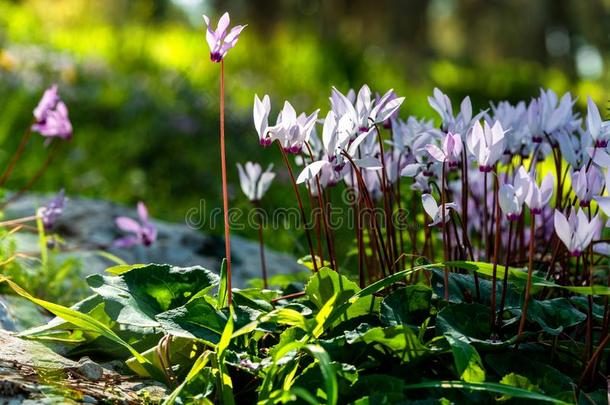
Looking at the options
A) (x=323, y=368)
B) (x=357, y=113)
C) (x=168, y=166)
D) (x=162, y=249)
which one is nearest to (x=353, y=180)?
(x=357, y=113)

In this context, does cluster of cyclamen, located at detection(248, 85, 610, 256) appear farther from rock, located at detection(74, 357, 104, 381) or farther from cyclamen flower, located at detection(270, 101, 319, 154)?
rock, located at detection(74, 357, 104, 381)

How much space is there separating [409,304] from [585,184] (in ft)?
1.68

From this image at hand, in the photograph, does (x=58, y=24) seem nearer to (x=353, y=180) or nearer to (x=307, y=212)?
(x=307, y=212)

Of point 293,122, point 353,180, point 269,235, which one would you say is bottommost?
point 269,235

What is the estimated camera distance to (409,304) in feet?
6.27

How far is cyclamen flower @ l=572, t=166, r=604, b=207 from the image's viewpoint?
5.87 feet

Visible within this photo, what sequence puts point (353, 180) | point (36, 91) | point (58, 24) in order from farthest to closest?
point (58, 24), point (36, 91), point (353, 180)

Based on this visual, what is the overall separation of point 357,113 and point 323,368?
0.70 meters

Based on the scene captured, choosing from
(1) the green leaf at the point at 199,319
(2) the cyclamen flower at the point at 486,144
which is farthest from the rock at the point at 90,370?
(2) the cyclamen flower at the point at 486,144

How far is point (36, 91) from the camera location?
7.06 metres

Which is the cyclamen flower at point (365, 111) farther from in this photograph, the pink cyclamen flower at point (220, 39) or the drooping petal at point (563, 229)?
the drooping petal at point (563, 229)

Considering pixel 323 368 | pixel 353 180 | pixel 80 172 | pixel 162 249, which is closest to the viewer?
pixel 323 368

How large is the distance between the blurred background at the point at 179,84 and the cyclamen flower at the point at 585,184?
3.92 ft

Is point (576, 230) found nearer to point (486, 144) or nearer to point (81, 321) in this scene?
point (486, 144)
